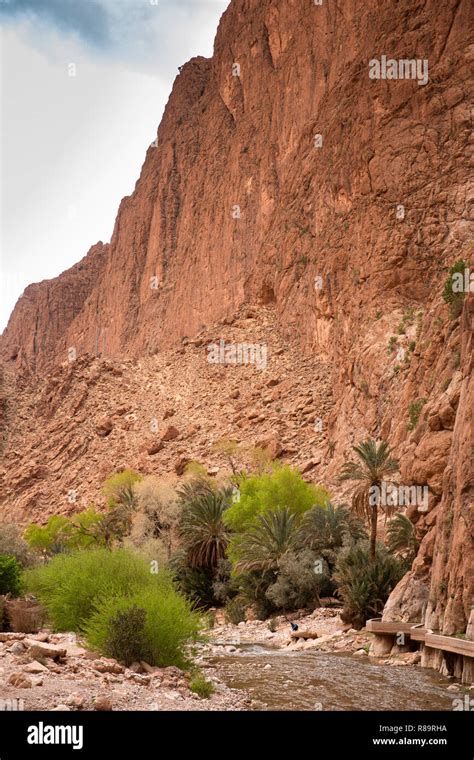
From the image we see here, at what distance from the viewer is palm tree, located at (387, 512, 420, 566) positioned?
2675 centimetres

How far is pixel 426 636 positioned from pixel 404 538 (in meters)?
8.59

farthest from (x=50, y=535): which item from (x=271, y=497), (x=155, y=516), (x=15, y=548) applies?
(x=271, y=497)

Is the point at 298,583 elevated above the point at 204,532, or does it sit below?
below

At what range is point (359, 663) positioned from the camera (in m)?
21.2

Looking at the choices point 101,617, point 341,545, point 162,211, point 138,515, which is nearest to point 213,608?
point 341,545

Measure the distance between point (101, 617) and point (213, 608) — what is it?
23.4 meters

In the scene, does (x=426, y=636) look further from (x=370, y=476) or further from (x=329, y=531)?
(x=329, y=531)

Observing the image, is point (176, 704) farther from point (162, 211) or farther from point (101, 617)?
point (162, 211)

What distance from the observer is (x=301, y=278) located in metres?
67.8

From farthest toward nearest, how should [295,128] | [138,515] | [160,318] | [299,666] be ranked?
[160,318]
[295,128]
[138,515]
[299,666]

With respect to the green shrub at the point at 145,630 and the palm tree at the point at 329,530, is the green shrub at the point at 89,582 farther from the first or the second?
the palm tree at the point at 329,530

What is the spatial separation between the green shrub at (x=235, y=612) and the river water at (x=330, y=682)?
11.5 meters

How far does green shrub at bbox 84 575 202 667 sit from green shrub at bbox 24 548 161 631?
2.40 metres
